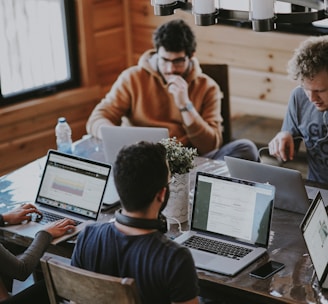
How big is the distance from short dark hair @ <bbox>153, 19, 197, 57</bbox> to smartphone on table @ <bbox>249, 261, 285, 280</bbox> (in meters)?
1.61

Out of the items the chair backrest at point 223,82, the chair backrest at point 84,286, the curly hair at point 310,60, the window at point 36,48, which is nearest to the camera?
the chair backrest at point 84,286

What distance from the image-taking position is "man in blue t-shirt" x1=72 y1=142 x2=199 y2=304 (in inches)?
89.8

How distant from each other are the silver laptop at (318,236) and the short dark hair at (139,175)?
547mm

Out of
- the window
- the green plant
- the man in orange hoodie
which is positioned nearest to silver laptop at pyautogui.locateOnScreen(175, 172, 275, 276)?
the green plant

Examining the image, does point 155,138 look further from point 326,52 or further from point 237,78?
point 237,78

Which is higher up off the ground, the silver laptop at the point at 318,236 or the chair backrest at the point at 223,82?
the chair backrest at the point at 223,82

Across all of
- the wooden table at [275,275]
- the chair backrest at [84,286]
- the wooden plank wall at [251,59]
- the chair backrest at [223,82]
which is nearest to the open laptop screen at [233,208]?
the wooden table at [275,275]

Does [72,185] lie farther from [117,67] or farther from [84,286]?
[117,67]

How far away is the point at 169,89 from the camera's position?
4.04m

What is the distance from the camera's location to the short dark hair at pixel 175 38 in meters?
3.96

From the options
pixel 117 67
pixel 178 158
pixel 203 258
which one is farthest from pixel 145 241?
pixel 117 67

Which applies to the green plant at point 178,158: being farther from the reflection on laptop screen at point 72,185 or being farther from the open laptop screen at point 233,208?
the reflection on laptop screen at point 72,185

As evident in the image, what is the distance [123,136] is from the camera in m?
3.55

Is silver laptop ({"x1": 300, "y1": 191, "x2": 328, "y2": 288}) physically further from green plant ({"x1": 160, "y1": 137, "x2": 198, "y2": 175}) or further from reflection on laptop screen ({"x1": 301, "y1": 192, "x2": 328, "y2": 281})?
green plant ({"x1": 160, "y1": 137, "x2": 198, "y2": 175})
